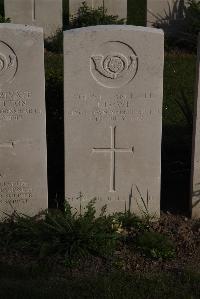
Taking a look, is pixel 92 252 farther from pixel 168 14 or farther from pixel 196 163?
pixel 168 14

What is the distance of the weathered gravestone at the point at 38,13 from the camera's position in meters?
12.3

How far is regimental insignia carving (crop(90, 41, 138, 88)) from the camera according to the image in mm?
5500

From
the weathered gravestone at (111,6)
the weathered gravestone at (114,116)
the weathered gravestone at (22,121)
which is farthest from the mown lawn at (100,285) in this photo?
the weathered gravestone at (111,6)

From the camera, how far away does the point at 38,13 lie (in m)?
12.4

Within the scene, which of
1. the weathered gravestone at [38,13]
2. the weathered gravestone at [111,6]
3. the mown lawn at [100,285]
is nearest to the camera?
the mown lawn at [100,285]

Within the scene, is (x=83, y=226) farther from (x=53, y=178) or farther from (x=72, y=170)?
(x=53, y=178)

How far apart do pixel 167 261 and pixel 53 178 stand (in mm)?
1642

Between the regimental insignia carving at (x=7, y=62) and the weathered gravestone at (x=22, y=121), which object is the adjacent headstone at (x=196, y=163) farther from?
the regimental insignia carving at (x=7, y=62)

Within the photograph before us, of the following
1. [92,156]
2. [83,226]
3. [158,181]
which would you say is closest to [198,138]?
[158,181]

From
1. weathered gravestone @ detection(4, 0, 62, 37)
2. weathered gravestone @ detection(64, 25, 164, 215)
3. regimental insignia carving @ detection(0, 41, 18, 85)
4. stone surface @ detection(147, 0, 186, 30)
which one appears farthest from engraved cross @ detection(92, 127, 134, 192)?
stone surface @ detection(147, 0, 186, 30)

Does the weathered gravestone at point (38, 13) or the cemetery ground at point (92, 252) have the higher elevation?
the weathered gravestone at point (38, 13)

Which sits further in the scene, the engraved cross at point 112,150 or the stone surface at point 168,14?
the stone surface at point 168,14

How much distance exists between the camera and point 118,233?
5633 millimetres

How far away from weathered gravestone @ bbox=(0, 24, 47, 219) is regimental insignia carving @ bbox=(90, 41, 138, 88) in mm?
473
